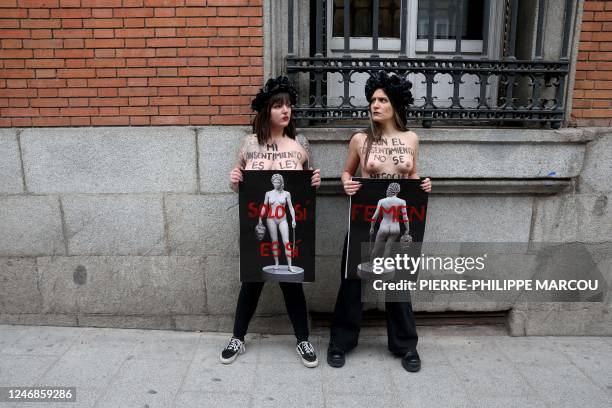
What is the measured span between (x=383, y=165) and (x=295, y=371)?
156 centimetres

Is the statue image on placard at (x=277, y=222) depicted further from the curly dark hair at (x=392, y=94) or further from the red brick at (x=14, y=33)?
the red brick at (x=14, y=33)

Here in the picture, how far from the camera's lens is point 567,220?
396 cm

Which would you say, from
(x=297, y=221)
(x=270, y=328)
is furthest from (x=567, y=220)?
(x=270, y=328)

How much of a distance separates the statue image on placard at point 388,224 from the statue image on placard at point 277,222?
0.51 m

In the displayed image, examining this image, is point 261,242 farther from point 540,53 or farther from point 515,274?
point 540,53

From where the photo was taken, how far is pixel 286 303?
3.59 metres

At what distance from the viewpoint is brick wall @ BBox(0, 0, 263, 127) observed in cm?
369

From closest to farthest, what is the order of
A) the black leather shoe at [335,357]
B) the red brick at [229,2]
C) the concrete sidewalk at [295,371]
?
the concrete sidewalk at [295,371] < the black leather shoe at [335,357] < the red brick at [229,2]

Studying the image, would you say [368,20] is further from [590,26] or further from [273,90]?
[590,26]

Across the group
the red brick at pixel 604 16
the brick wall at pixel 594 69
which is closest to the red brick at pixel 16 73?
the brick wall at pixel 594 69

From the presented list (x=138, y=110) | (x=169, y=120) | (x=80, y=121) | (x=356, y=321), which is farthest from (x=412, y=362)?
(x=80, y=121)

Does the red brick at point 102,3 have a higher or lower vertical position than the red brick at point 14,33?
higher

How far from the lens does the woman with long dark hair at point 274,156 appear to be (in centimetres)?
330

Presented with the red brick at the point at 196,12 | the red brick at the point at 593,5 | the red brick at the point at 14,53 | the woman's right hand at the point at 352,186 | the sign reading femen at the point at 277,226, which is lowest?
the sign reading femen at the point at 277,226
